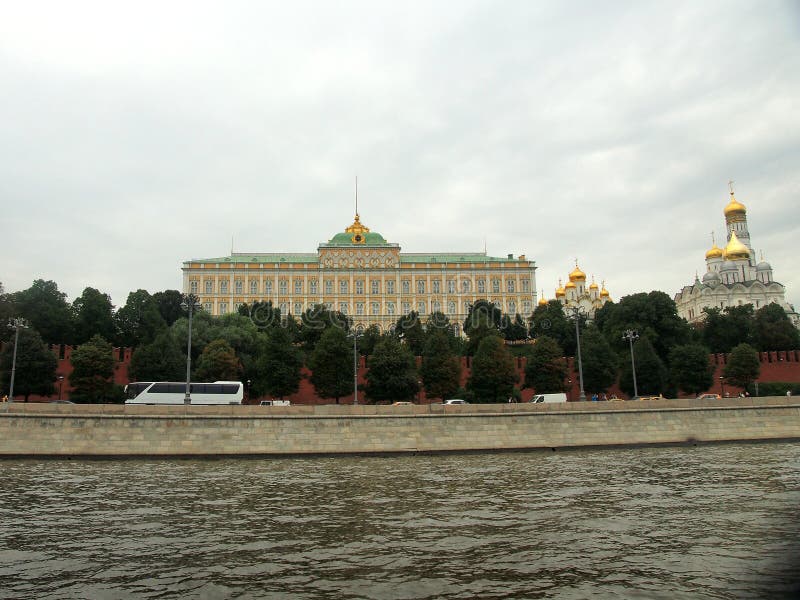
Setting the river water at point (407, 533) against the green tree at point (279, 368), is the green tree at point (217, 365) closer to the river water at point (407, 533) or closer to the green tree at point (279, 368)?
the green tree at point (279, 368)

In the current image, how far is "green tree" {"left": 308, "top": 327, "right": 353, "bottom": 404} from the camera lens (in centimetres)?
5038

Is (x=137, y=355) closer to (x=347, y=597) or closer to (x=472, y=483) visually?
(x=472, y=483)

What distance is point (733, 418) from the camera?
111 ft

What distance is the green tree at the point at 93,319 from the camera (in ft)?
203

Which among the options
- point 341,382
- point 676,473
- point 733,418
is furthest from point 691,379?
point 676,473

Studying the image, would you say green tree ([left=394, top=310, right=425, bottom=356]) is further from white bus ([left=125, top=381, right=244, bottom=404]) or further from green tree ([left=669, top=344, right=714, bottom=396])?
green tree ([left=669, top=344, right=714, bottom=396])

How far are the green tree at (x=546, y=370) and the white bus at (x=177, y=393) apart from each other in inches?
900

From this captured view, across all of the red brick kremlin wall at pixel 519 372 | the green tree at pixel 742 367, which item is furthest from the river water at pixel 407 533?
the green tree at pixel 742 367

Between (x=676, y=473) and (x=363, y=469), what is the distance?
1062 centimetres

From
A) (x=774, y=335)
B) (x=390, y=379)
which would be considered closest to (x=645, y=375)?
(x=774, y=335)

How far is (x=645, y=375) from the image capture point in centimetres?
5400

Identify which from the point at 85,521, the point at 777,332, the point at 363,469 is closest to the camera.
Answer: the point at 85,521

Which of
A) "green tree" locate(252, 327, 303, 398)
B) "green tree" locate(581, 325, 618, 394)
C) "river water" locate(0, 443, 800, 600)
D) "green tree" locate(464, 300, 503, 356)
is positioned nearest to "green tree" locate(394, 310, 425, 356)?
"green tree" locate(464, 300, 503, 356)

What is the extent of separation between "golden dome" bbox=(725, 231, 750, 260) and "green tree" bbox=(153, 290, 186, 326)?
80.6 m
